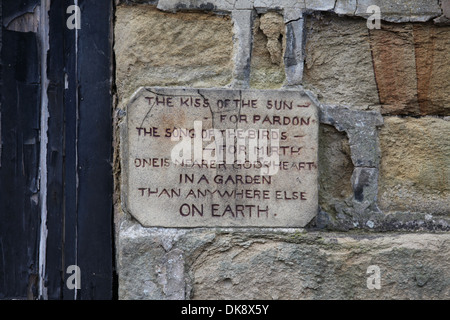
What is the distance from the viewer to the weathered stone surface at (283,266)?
1453 mm

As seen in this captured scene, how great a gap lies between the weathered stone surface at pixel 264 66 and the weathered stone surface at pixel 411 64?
11.4 inches

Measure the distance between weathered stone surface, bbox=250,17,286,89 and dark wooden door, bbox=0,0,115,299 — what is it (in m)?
0.50

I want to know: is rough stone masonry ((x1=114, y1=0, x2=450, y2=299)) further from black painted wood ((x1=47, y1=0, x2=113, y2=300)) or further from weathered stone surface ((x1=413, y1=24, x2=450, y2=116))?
black painted wood ((x1=47, y1=0, x2=113, y2=300))

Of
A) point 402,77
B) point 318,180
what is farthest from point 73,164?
point 402,77

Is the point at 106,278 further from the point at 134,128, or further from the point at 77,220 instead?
the point at 134,128

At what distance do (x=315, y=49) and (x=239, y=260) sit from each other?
66 centimetres

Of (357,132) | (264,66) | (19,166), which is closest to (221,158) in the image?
(264,66)

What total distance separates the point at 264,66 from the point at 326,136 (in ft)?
0.91

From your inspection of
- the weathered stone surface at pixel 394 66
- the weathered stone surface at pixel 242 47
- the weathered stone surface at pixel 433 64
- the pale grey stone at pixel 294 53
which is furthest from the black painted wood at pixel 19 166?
the weathered stone surface at pixel 433 64

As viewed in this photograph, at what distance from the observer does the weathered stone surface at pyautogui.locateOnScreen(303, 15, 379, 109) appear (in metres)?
1.52

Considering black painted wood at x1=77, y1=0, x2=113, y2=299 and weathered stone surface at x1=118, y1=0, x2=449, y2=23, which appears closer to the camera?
weathered stone surface at x1=118, y1=0, x2=449, y2=23

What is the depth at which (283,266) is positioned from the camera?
1.46 m

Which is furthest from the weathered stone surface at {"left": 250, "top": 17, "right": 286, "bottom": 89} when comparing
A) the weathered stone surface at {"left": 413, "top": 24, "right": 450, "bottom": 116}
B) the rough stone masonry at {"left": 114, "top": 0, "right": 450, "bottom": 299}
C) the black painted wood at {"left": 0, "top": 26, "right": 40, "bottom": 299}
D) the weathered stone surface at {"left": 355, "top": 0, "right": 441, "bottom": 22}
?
the black painted wood at {"left": 0, "top": 26, "right": 40, "bottom": 299}

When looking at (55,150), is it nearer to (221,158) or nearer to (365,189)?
(221,158)
